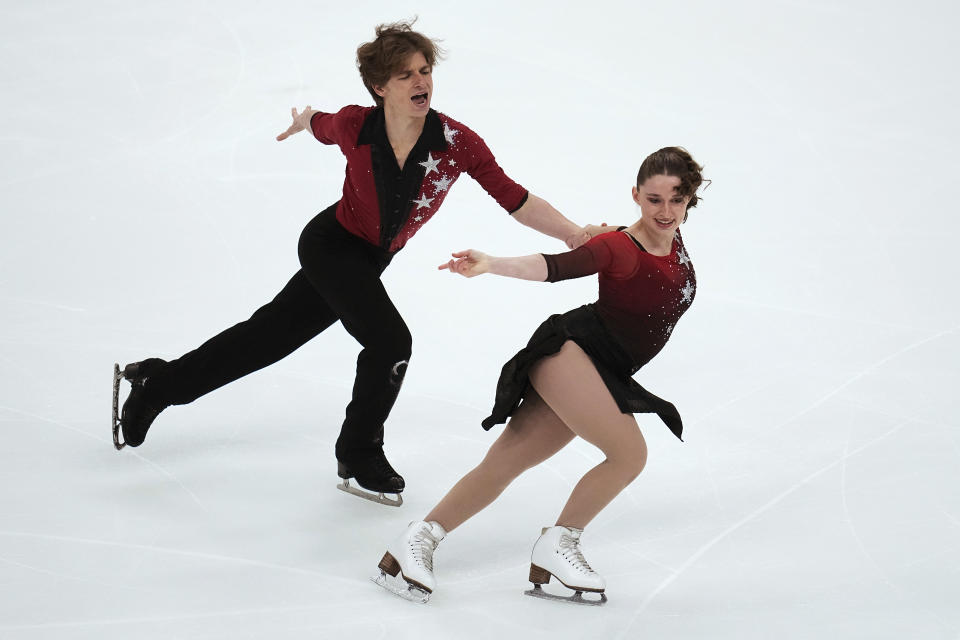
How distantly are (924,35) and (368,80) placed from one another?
18.9 feet

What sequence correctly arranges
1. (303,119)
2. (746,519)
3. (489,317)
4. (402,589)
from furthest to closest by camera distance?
(489,317) → (303,119) → (746,519) → (402,589)

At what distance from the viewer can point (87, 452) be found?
4086 mm

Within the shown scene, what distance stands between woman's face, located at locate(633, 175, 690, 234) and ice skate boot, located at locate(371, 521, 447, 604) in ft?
3.39

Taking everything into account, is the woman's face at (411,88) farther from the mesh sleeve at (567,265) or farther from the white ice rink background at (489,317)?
the white ice rink background at (489,317)

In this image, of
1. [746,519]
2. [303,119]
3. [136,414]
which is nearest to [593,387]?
[746,519]

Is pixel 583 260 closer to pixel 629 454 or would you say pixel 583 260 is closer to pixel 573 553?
pixel 629 454

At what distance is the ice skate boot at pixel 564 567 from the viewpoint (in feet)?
10.3

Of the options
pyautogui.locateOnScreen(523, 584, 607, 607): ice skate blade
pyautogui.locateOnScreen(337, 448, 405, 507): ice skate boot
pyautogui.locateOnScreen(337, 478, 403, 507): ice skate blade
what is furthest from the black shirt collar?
pyautogui.locateOnScreen(523, 584, 607, 607): ice skate blade

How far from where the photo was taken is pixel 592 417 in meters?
3.07

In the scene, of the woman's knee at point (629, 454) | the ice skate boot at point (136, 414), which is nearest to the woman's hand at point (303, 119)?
the ice skate boot at point (136, 414)

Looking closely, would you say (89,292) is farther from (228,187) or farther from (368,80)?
(368,80)

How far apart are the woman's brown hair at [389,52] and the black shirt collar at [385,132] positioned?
11cm

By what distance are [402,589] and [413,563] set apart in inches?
3.7

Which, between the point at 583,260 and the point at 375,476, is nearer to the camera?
the point at 583,260
